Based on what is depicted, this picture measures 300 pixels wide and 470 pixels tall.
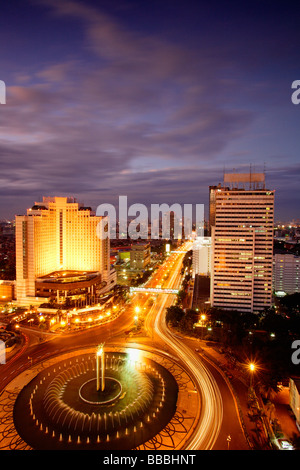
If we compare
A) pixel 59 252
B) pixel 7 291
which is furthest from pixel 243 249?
pixel 7 291

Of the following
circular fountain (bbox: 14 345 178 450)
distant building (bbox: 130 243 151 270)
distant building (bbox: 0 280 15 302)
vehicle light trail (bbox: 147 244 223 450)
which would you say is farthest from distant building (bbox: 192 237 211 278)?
circular fountain (bbox: 14 345 178 450)

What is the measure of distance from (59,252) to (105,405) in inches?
1018

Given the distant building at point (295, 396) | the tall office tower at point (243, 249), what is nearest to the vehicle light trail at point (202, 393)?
the distant building at point (295, 396)

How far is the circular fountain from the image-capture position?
14523 millimetres

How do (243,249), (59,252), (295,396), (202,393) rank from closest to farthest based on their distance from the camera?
(295,396), (202,393), (243,249), (59,252)

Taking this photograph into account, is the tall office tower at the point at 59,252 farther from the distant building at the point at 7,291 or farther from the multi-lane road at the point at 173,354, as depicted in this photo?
the multi-lane road at the point at 173,354

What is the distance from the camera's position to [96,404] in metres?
17.1

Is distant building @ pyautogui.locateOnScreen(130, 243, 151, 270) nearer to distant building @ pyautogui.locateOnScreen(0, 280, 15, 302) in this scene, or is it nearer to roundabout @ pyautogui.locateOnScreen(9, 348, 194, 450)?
distant building @ pyautogui.locateOnScreen(0, 280, 15, 302)

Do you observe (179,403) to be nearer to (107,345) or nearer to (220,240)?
(107,345)

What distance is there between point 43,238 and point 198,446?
29.6 metres

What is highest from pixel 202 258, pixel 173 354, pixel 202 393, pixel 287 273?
pixel 202 258

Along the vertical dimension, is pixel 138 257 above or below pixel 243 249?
below

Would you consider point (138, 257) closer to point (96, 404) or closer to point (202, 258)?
point (202, 258)

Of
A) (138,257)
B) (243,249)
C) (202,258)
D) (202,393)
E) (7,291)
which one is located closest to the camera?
(202,393)
